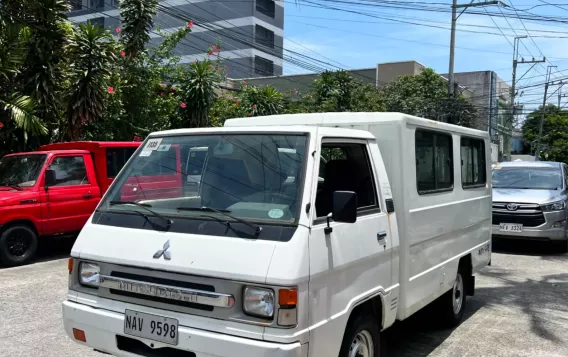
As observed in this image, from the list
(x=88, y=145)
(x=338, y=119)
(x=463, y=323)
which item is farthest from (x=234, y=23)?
(x=338, y=119)

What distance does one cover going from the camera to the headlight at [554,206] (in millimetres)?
10289

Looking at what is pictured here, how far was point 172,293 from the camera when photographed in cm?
317

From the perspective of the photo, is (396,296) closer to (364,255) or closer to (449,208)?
(364,255)

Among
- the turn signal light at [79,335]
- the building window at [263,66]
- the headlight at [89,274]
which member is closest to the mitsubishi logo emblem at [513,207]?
the headlight at [89,274]

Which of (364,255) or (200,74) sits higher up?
(200,74)

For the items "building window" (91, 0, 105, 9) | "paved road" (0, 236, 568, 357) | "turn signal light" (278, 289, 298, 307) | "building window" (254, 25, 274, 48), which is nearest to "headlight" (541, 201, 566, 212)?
"paved road" (0, 236, 568, 357)

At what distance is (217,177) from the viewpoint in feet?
12.3

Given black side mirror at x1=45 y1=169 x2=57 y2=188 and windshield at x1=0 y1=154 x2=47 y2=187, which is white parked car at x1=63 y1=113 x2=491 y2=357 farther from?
windshield at x1=0 y1=154 x2=47 y2=187

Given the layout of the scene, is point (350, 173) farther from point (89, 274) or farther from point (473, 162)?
point (473, 162)

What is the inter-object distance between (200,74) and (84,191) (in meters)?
6.53

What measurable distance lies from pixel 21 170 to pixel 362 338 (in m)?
7.60

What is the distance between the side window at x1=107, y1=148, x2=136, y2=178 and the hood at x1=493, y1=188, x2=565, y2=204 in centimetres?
759

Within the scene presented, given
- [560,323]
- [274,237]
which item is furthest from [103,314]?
[560,323]

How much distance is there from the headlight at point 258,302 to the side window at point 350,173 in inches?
46.8
